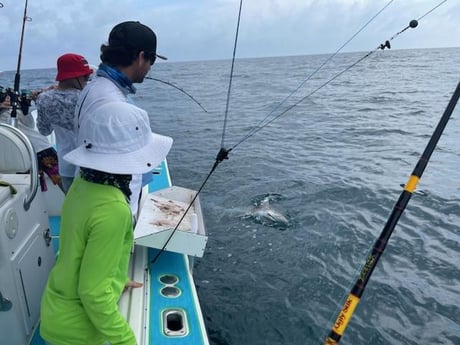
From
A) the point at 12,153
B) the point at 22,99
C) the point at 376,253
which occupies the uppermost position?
the point at 22,99

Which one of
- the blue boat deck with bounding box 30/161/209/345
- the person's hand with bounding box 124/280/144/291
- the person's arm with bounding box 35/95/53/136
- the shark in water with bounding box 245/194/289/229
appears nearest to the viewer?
the blue boat deck with bounding box 30/161/209/345

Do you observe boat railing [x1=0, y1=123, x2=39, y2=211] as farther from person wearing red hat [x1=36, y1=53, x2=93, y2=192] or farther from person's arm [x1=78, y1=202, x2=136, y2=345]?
person's arm [x1=78, y1=202, x2=136, y2=345]

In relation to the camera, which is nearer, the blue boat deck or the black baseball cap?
the black baseball cap

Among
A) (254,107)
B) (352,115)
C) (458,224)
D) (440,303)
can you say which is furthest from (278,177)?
(254,107)

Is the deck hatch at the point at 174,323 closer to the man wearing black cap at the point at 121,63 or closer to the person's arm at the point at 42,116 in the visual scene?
the man wearing black cap at the point at 121,63

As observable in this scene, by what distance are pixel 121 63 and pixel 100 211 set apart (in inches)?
26.0

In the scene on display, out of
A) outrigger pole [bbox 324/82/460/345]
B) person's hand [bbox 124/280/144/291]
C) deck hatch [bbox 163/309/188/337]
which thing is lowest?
deck hatch [bbox 163/309/188/337]

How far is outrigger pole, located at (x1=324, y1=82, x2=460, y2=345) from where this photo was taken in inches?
86.9

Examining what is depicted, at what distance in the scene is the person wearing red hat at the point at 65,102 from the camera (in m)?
2.99

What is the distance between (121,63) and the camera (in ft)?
5.55

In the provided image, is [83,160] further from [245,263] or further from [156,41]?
[245,263]

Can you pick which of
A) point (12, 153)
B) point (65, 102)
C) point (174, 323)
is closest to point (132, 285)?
point (174, 323)

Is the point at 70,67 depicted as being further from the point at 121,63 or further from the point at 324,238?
the point at 324,238

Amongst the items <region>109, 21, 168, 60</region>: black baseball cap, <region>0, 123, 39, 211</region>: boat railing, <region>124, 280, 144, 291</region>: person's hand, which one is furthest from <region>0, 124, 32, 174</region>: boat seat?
<region>109, 21, 168, 60</region>: black baseball cap
